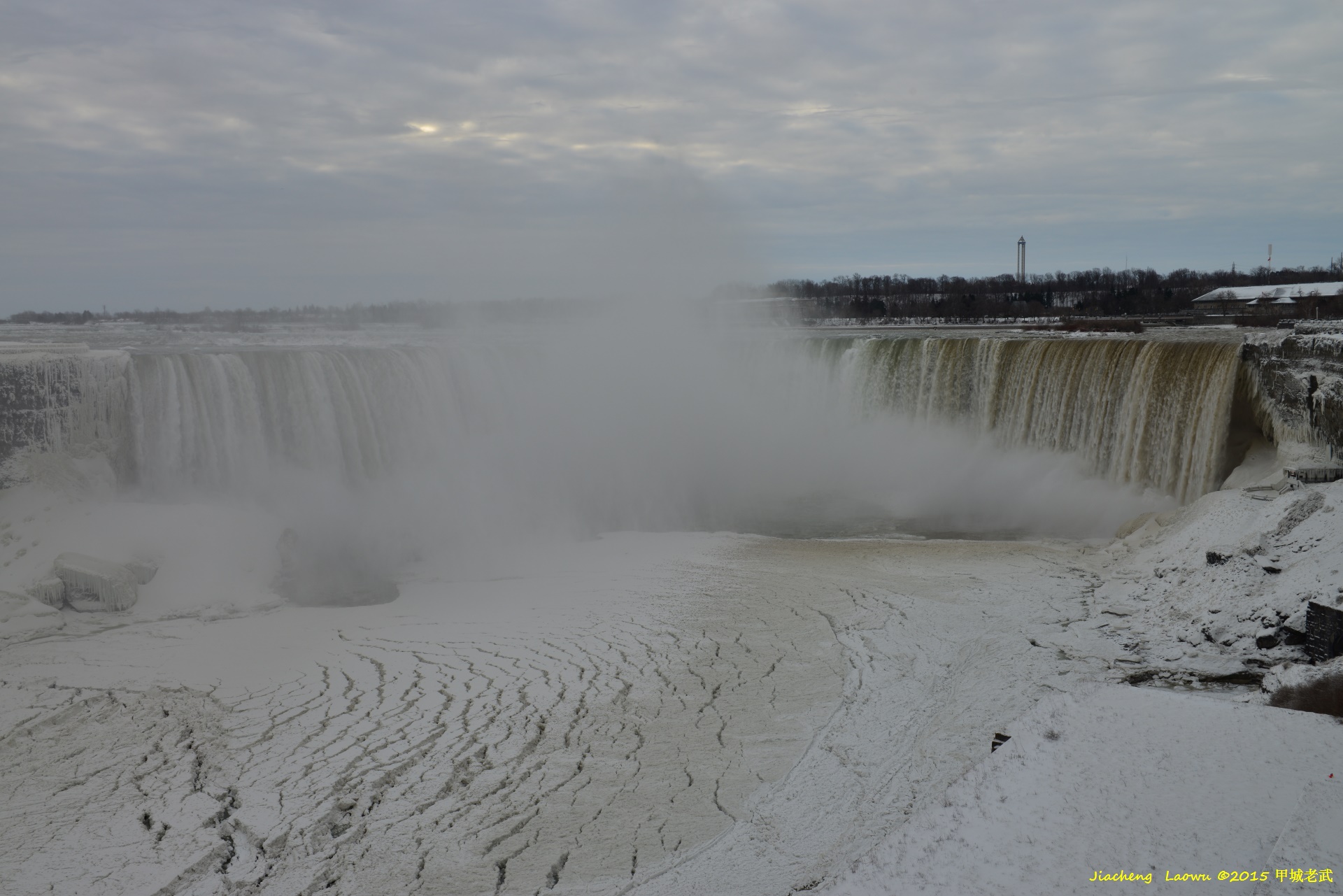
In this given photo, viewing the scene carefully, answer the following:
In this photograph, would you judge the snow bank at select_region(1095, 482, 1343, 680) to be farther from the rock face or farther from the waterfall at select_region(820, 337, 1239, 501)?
the rock face

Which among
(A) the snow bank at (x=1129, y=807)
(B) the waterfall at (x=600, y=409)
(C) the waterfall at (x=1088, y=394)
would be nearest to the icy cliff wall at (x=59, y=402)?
(B) the waterfall at (x=600, y=409)

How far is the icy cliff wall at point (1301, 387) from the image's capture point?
12516 mm

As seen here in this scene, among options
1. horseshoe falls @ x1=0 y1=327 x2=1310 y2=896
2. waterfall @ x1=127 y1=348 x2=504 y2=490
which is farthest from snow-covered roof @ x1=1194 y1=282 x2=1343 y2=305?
waterfall @ x1=127 y1=348 x2=504 y2=490

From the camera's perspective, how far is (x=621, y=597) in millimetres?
12242

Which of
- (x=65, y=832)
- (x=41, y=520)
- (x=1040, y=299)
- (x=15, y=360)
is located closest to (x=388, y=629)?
(x=65, y=832)

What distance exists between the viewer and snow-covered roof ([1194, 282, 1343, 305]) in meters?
43.3

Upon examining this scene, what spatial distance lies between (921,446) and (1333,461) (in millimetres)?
9517

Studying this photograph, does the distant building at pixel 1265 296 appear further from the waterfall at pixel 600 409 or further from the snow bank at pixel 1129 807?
the snow bank at pixel 1129 807

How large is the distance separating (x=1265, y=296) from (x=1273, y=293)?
85.7 inches

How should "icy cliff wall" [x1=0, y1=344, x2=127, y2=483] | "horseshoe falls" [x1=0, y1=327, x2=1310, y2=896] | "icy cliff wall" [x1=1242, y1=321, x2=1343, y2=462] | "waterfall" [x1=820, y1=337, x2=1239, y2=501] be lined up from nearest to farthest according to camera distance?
"horseshoe falls" [x1=0, y1=327, x2=1310, y2=896] → "icy cliff wall" [x1=1242, y1=321, x2=1343, y2=462] → "icy cliff wall" [x1=0, y1=344, x2=127, y2=483] → "waterfall" [x1=820, y1=337, x2=1239, y2=501]

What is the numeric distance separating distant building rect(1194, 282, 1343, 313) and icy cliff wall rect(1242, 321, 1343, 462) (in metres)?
26.9

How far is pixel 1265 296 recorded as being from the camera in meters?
45.1

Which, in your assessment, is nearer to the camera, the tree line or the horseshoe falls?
the horseshoe falls

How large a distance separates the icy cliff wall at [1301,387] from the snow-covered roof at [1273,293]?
32097 millimetres
